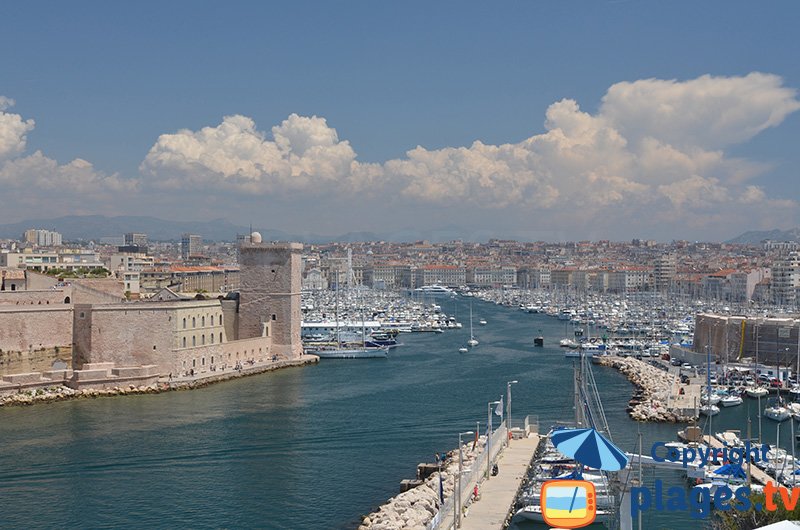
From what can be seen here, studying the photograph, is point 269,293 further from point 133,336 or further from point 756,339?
point 756,339

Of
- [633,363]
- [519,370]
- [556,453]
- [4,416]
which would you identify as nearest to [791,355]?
[633,363]

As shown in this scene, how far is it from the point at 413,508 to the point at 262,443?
5.86 meters

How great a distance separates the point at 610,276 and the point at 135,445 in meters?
79.1

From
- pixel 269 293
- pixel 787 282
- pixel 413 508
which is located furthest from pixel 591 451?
pixel 787 282

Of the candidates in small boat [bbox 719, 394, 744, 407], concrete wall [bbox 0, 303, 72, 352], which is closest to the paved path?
small boat [bbox 719, 394, 744, 407]

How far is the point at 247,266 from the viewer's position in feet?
98.3

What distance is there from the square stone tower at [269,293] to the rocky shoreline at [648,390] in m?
11.6

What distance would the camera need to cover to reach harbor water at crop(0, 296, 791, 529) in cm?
1323

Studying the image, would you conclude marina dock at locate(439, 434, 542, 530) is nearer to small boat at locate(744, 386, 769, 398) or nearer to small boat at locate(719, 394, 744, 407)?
small boat at locate(719, 394, 744, 407)

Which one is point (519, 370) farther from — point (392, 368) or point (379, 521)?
point (379, 521)

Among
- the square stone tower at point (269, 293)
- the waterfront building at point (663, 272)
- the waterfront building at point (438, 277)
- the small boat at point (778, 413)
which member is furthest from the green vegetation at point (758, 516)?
the waterfront building at point (438, 277)

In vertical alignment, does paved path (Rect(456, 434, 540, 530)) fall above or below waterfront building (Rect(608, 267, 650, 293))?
below

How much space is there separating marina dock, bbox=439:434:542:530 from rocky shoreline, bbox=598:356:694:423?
473cm

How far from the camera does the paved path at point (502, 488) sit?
11.9m
